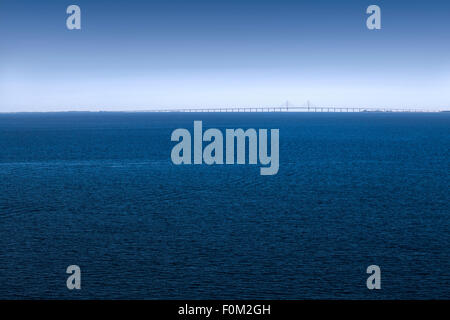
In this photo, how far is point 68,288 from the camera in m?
34.2

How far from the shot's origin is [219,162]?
10856cm

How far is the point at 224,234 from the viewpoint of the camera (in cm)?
4712

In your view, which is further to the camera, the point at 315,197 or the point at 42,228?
the point at 315,197

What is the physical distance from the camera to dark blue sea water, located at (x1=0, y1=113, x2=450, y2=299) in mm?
34969

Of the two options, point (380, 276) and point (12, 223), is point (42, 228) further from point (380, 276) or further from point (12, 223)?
point (380, 276)

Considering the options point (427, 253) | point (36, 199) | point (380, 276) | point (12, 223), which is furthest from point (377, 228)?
point (36, 199)

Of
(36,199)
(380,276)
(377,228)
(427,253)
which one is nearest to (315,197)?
Result: (377,228)

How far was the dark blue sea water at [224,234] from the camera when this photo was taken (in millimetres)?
34969

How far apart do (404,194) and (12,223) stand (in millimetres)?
46248
